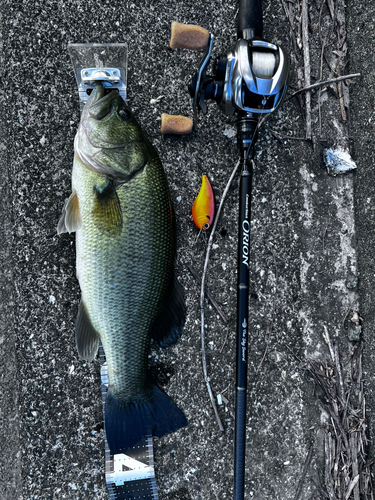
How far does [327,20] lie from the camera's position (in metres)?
2.10

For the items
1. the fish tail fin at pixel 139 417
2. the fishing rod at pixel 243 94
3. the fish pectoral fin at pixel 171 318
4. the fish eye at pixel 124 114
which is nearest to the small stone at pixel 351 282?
the fishing rod at pixel 243 94

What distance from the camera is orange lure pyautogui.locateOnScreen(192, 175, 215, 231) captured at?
191 centimetres

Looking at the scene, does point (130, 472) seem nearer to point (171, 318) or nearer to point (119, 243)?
point (171, 318)

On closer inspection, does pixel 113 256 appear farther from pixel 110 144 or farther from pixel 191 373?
pixel 191 373

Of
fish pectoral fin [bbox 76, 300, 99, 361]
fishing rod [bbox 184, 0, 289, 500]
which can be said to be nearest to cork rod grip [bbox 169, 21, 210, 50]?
fishing rod [bbox 184, 0, 289, 500]

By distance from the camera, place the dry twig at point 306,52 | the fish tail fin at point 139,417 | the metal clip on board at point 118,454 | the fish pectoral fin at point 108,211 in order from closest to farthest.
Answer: the fish pectoral fin at point 108,211
the fish tail fin at point 139,417
the metal clip on board at point 118,454
the dry twig at point 306,52

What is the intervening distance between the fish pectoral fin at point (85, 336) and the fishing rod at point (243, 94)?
68cm

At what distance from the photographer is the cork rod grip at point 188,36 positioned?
1.90 m

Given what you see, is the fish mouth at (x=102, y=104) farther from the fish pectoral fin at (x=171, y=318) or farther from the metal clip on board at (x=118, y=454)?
the fish pectoral fin at (x=171, y=318)

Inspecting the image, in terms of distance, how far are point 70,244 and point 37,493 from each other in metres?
1.26

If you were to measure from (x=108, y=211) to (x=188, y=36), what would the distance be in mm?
1041

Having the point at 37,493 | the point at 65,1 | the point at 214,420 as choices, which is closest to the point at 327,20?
the point at 65,1

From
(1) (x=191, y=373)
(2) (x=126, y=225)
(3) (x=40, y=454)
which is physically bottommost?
(3) (x=40, y=454)

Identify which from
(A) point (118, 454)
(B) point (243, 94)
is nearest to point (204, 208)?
(B) point (243, 94)
